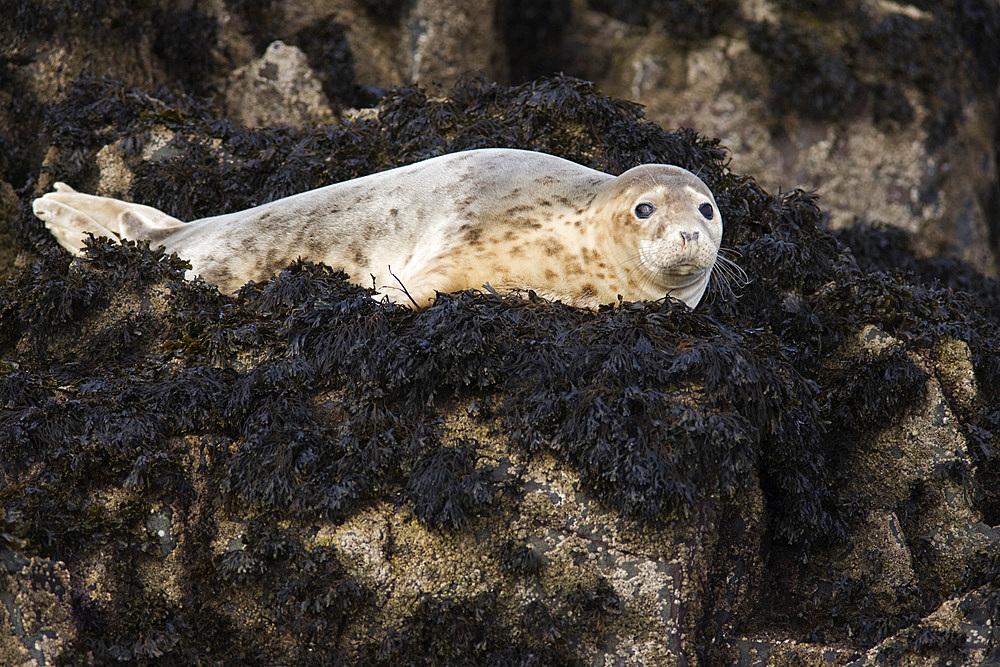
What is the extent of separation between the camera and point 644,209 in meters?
4.38

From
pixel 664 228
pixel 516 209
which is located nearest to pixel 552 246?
pixel 516 209

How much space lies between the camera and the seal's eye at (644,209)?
14.3ft

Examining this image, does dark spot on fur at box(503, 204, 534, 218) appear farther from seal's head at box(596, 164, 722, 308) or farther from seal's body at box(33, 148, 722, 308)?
seal's head at box(596, 164, 722, 308)

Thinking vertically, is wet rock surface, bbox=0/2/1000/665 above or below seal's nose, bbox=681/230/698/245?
below

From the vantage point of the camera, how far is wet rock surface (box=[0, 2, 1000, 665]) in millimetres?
3744

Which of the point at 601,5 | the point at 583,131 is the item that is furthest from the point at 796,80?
the point at 583,131

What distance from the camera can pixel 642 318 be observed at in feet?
13.8

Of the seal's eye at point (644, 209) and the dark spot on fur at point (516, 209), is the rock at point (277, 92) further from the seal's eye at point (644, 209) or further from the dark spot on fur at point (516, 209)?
the seal's eye at point (644, 209)

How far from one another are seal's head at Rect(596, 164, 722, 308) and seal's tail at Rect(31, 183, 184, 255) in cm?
262

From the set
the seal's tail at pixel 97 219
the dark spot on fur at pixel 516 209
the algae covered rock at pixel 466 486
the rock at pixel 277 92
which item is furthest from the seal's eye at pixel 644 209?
the rock at pixel 277 92

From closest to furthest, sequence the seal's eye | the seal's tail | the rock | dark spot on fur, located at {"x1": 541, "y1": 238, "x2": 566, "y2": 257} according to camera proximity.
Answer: the seal's eye → dark spot on fur, located at {"x1": 541, "y1": 238, "x2": 566, "y2": 257} → the seal's tail → the rock

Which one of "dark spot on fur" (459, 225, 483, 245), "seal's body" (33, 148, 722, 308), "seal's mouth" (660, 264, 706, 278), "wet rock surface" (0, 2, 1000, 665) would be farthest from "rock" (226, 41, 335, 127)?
"seal's mouth" (660, 264, 706, 278)

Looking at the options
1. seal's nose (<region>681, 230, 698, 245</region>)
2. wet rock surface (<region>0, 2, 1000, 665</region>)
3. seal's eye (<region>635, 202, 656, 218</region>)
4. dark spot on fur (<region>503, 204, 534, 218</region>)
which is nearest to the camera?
wet rock surface (<region>0, 2, 1000, 665</region>)

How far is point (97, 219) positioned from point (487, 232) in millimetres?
2411
